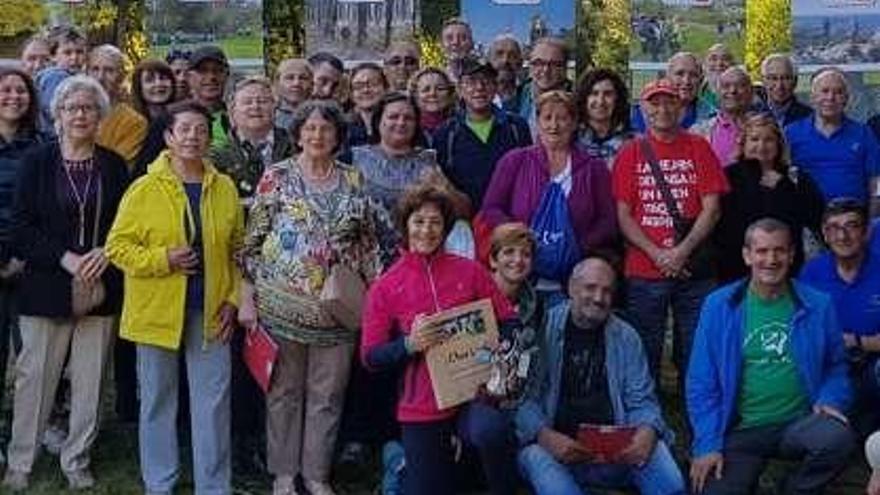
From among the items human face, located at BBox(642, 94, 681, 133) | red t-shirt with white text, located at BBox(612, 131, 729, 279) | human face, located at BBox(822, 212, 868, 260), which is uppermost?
human face, located at BBox(642, 94, 681, 133)

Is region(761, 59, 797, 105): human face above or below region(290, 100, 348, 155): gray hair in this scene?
above

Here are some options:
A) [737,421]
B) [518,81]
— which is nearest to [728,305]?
[737,421]

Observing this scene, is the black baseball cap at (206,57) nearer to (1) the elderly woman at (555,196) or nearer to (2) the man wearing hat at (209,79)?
(2) the man wearing hat at (209,79)

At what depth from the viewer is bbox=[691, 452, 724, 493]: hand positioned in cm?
579

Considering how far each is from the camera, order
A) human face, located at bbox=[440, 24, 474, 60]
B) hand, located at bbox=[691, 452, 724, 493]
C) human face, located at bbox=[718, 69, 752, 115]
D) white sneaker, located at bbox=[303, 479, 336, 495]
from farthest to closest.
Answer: human face, located at bbox=[440, 24, 474, 60] → human face, located at bbox=[718, 69, 752, 115] → white sneaker, located at bbox=[303, 479, 336, 495] → hand, located at bbox=[691, 452, 724, 493]

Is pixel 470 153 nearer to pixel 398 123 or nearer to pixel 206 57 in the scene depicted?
pixel 398 123

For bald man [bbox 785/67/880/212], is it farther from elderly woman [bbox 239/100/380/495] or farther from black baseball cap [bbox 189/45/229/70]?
black baseball cap [bbox 189/45/229/70]

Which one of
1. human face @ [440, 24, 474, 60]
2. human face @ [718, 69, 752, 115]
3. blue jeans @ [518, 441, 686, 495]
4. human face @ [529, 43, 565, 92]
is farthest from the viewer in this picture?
human face @ [440, 24, 474, 60]

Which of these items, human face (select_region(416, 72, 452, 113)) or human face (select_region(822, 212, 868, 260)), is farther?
human face (select_region(416, 72, 452, 113))

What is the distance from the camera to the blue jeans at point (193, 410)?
5.91 metres

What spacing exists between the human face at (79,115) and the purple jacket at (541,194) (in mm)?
1777

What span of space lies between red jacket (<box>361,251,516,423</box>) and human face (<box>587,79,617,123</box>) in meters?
1.48

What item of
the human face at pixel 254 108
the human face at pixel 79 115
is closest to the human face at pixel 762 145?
the human face at pixel 254 108

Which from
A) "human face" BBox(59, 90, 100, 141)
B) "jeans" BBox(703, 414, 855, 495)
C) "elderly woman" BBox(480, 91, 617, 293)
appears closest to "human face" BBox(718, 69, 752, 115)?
"elderly woman" BBox(480, 91, 617, 293)
